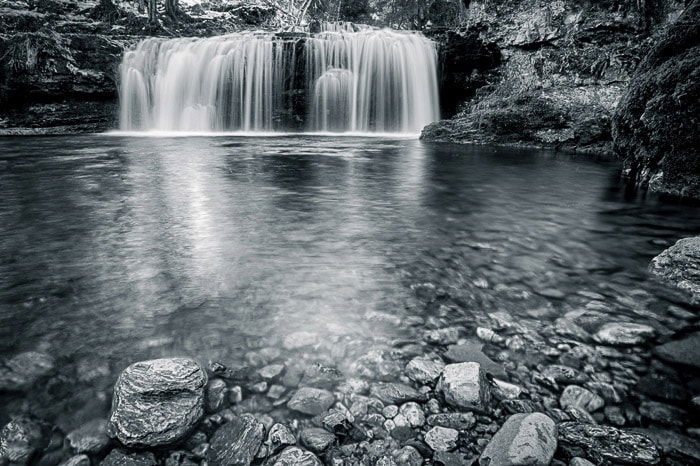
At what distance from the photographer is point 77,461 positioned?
126 cm

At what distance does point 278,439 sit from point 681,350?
1.91m

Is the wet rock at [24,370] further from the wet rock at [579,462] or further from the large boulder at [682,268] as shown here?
the large boulder at [682,268]

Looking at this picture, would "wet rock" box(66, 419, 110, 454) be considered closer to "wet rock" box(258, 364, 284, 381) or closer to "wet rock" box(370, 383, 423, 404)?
"wet rock" box(258, 364, 284, 381)

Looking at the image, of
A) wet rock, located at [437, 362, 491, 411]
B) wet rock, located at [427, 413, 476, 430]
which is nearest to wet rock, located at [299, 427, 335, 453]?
wet rock, located at [427, 413, 476, 430]

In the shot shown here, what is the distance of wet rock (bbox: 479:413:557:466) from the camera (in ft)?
3.99

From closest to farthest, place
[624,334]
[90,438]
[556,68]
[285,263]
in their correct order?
[90,438]
[624,334]
[285,263]
[556,68]

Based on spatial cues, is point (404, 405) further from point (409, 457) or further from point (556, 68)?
point (556, 68)

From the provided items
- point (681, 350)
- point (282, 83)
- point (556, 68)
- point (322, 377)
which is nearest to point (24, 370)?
point (322, 377)

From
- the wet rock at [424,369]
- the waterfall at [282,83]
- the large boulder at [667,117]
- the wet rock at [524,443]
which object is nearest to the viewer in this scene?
the wet rock at [524,443]

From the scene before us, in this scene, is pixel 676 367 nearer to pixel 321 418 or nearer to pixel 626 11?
pixel 321 418

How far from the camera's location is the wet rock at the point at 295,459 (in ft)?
4.14

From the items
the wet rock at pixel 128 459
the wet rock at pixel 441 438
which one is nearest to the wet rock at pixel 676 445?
the wet rock at pixel 441 438

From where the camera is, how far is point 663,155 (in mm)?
5422

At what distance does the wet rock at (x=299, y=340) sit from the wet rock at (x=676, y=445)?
4.47 feet
